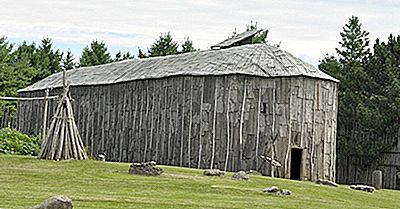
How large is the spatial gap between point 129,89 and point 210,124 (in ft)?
21.6

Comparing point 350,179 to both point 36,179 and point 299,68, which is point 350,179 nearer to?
point 299,68

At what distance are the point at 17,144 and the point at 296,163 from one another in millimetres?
11974

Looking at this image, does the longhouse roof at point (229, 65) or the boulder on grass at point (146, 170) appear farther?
the longhouse roof at point (229, 65)

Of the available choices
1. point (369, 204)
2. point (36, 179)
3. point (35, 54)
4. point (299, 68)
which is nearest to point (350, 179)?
point (299, 68)

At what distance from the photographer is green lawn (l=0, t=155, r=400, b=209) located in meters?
18.1

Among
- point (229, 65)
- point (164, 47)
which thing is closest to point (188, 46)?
point (164, 47)

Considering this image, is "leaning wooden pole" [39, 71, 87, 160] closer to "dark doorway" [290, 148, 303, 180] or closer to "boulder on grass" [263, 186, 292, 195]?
"boulder on grass" [263, 186, 292, 195]

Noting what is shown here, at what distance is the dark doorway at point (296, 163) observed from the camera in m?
36.2

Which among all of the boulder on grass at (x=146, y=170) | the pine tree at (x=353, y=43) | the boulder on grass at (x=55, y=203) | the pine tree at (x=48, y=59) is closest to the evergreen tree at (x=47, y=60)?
the pine tree at (x=48, y=59)

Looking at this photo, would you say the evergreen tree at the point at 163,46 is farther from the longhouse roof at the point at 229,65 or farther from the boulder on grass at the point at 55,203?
the boulder on grass at the point at 55,203

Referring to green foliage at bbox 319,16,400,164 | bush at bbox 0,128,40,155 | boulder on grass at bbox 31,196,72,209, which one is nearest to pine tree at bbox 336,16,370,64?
green foliage at bbox 319,16,400,164

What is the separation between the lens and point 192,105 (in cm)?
3691

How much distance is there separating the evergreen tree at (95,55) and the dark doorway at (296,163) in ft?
131

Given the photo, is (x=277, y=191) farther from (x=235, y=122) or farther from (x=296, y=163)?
(x=296, y=163)
